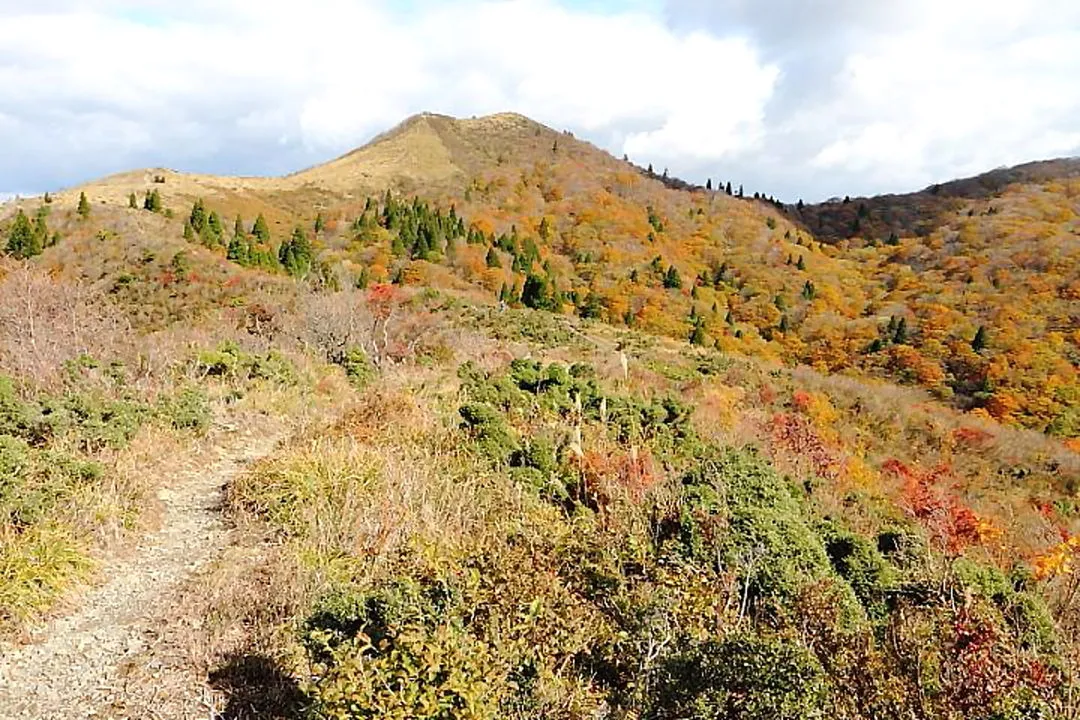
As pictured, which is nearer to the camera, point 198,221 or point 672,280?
point 198,221

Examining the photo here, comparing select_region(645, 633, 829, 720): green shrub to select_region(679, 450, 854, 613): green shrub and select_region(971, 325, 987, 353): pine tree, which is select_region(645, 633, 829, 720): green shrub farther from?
select_region(971, 325, 987, 353): pine tree

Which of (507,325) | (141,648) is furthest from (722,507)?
(507,325)

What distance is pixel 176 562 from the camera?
238 inches

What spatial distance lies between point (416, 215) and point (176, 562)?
6601 centimetres

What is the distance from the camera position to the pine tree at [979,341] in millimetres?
65562

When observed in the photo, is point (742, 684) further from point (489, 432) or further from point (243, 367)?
point (243, 367)

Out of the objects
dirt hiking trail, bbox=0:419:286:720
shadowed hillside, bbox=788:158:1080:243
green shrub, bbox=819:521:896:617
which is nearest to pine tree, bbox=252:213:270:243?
dirt hiking trail, bbox=0:419:286:720

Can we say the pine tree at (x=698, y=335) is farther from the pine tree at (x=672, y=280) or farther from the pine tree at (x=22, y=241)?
the pine tree at (x=22, y=241)

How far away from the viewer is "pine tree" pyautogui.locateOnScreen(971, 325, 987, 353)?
215 ft

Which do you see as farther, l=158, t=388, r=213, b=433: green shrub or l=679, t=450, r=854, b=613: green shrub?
l=158, t=388, r=213, b=433: green shrub

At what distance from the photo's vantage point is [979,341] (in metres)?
65.9

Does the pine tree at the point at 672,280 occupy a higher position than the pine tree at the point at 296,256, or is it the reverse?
the pine tree at the point at 296,256

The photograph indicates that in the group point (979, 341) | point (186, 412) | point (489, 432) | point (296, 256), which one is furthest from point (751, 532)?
point (979, 341)

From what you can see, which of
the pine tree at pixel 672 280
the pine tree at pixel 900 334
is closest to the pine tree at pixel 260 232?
the pine tree at pixel 672 280
